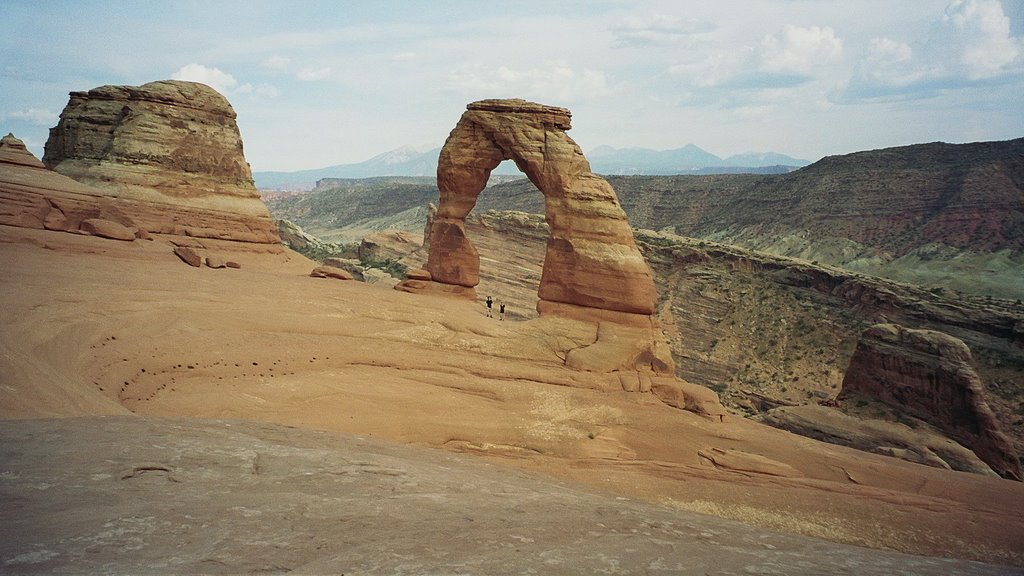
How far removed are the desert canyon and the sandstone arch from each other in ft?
0.30

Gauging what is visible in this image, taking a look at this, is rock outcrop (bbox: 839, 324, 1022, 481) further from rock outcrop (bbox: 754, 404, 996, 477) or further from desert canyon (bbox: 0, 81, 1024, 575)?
rock outcrop (bbox: 754, 404, 996, 477)

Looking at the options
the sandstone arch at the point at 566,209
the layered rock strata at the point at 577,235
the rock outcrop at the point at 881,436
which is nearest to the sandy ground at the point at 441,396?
the layered rock strata at the point at 577,235

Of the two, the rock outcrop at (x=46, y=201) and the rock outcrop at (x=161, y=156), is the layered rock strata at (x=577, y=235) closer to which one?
the rock outcrop at (x=46, y=201)

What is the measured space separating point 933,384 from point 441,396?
20153 millimetres

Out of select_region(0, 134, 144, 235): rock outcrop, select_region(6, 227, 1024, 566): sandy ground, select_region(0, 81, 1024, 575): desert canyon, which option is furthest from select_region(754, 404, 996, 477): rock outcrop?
select_region(0, 134, 144, 235): rock outcrop

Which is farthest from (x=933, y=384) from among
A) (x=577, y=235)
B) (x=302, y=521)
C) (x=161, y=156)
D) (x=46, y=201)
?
(x=161, y=156)

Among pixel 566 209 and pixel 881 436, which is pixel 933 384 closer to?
pixel 881 436

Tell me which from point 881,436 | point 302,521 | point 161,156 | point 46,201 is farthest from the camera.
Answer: point 161,156

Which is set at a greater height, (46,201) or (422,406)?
(46,201)

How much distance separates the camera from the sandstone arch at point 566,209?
20328 mm

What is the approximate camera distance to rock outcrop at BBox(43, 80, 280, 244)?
28719mm

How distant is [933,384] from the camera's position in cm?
2512

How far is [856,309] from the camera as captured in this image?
42.0 metres

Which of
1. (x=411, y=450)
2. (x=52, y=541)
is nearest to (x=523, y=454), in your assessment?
(x=411, y=450)
